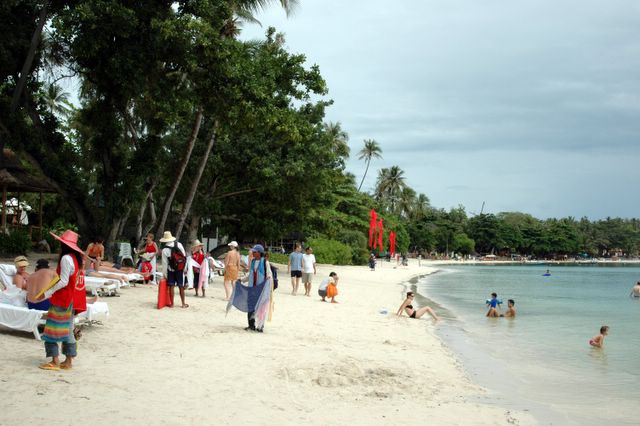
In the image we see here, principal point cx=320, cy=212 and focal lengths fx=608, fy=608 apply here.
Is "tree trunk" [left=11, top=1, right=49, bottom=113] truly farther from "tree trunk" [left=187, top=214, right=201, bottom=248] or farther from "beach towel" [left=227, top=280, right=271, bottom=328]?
"tree trunk" [left=187, top=214, right=201, bottom=248]

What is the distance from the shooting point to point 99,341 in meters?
8.56

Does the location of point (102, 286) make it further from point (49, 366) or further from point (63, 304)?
point (63, 304)

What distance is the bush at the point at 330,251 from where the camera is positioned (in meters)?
44.9

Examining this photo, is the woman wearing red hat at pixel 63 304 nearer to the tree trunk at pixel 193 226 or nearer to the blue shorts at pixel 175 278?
the blue shorts at pixel 175 278

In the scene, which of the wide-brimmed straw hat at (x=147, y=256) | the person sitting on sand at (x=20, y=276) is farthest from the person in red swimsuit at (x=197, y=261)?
the person sitting on sand at (x=20, y=276)

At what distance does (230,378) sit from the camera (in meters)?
7.35

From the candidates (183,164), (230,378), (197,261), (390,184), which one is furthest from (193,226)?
(390,184)

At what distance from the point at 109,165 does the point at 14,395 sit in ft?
37.1

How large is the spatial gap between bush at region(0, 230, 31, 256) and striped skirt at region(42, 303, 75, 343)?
1563 cm

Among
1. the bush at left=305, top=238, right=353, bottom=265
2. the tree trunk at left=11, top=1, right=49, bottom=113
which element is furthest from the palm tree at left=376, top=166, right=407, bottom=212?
the tree trunk at left=11, top=1, right=49, bottom=113

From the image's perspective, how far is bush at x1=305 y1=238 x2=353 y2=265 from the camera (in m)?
44.9

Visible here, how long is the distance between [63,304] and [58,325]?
23 cm

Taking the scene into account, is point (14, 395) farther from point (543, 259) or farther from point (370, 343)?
point (543, 259)

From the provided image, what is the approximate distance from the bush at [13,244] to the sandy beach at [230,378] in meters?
10.8
